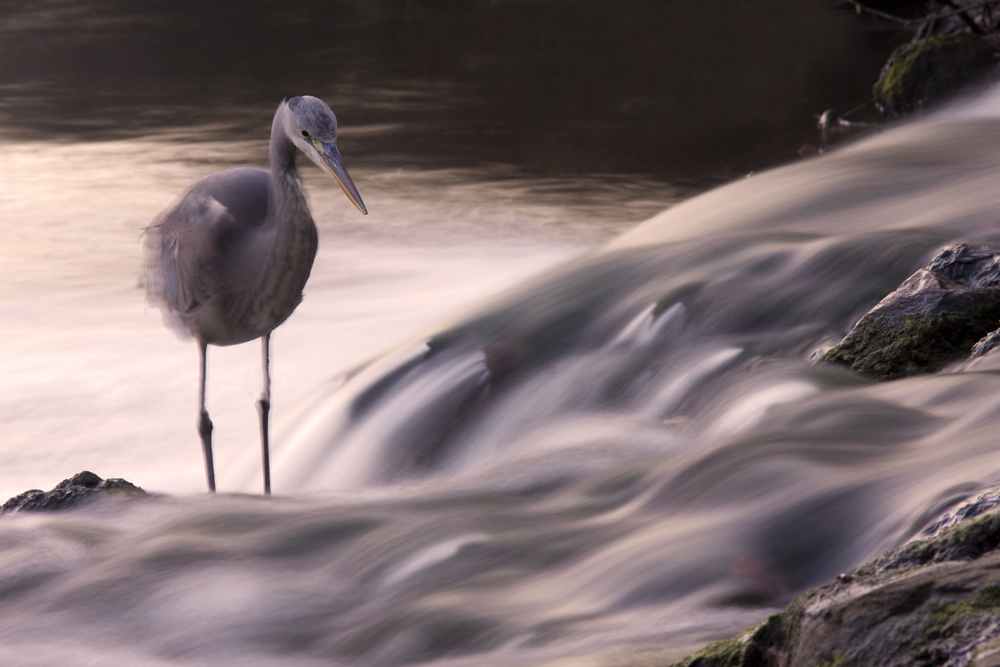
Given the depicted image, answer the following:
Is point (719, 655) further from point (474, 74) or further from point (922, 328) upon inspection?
point (474, 74)

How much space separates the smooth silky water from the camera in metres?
2.72

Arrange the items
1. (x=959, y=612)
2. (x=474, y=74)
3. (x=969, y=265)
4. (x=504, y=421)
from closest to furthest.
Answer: (x=959, y=612), (x=969, y=265), (x=504, y=421), (x=474, y=74)

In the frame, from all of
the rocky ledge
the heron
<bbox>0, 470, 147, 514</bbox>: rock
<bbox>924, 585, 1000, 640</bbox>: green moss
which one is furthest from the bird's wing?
<bbox>924, 585, 1000, 640</bbox>: green moss

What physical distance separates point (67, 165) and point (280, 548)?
6568mm

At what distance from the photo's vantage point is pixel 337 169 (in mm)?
3094

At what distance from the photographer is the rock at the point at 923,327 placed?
12.0ft

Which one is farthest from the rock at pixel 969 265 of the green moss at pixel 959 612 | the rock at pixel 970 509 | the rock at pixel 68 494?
the rock at pixel 68 494

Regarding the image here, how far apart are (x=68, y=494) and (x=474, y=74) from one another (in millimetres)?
8442

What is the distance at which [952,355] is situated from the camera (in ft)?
12.0

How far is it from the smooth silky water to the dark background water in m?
1.69

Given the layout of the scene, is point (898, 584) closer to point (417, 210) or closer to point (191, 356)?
point (191, 356)

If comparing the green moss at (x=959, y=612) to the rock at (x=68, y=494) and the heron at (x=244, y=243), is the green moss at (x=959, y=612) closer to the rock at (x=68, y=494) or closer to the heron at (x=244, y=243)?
the heron at (x=244, y=243)

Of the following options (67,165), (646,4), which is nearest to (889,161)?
(67,165)

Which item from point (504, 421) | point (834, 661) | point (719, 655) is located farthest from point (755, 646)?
point (504, 421)
